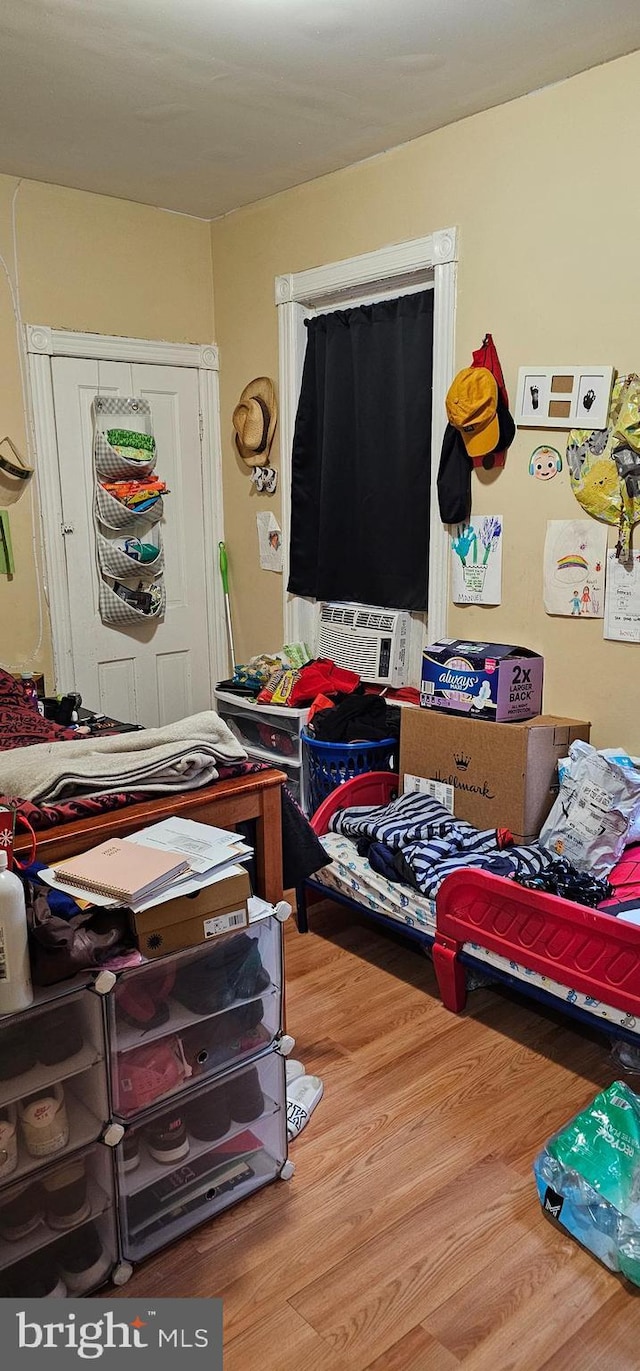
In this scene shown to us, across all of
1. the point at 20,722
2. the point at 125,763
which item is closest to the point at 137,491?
the point at 20,722

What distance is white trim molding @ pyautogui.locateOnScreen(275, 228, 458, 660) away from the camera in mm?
3100

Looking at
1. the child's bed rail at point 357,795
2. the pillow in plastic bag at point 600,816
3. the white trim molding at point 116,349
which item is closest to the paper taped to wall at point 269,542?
the white trim molding at point 116,349

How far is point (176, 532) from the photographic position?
4.20m

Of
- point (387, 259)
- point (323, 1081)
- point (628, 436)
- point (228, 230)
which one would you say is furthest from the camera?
point (228, 230)

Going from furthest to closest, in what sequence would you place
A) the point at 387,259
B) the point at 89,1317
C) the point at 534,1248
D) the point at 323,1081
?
the point at 387,259, the point at 323,1081, the point at 534,1248, the point at 89,1317

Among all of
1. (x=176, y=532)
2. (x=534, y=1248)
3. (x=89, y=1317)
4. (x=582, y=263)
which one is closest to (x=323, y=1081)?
(x=534, y=1248)

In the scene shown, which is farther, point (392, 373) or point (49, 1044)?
point (392, 373)

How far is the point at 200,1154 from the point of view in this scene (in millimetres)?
1751

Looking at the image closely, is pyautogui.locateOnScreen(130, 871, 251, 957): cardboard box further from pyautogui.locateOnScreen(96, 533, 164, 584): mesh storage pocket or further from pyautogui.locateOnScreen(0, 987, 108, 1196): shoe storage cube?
pyautogui.locateOnScreen(96, 533, 164, 584): mesh storage pocket

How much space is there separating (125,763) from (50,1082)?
66cm

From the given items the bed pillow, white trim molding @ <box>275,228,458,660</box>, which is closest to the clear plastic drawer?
white trim molding @ <box>275,228,458,660</box>

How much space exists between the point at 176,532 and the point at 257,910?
8.99 ft

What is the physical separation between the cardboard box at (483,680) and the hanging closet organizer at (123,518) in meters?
1.57

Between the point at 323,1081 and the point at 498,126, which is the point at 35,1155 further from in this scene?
the point at 498,126
